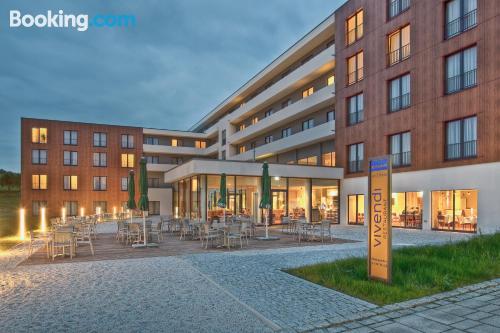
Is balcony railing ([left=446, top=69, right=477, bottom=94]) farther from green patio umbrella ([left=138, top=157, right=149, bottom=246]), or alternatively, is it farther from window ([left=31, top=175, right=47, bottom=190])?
window ([left=31, top=175, right=47, bottom=190])

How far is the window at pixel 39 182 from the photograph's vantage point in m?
43.5

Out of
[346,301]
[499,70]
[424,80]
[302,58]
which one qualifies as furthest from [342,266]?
[302,58]

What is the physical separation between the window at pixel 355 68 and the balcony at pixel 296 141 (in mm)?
3465

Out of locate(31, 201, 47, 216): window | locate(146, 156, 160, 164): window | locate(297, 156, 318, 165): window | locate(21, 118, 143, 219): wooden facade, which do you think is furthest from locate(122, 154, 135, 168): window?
locate(297, 156, 318, 165): window

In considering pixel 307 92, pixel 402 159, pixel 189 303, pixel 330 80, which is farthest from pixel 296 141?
pixel 189 303

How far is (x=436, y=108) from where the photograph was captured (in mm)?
19797

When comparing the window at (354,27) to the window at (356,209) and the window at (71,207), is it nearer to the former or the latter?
the window at (356,209)

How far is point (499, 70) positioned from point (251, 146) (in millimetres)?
27825

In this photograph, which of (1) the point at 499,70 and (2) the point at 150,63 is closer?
(1) the point at 499,70

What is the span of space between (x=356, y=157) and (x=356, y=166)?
64 cm

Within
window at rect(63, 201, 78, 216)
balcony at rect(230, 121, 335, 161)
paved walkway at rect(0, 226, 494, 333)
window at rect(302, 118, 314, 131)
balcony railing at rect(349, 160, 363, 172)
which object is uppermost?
window at rect(302, 118, 314, 131)

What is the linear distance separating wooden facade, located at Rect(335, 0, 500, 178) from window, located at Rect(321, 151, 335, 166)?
5.56 ft

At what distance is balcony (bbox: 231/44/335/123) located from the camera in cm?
2814

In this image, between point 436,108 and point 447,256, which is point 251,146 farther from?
point 447,256
